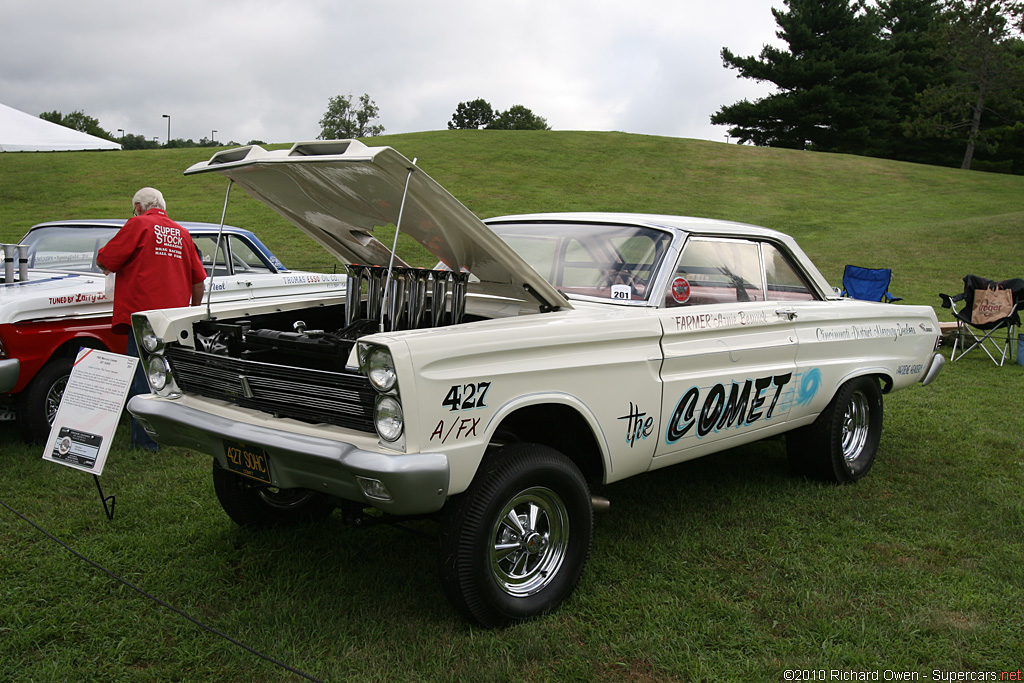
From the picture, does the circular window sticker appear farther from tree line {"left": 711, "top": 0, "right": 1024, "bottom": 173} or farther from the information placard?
tree line {"left": 711, "top": 0, "right": 1024, "bottom": 173}

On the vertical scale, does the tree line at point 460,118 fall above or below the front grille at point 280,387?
above

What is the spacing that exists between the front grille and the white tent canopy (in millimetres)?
22658

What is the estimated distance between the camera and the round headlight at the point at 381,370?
2650mm

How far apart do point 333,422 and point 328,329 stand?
54.6 inches

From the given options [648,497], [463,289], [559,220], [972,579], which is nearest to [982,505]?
[972,579]

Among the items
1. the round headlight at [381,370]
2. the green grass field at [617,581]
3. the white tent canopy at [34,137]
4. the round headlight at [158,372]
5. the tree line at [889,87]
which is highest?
the tree line at [889,87]

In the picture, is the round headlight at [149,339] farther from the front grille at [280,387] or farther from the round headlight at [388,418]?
the round headlight at [388,418]

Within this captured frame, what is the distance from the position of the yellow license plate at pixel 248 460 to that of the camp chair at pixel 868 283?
11.0 metres

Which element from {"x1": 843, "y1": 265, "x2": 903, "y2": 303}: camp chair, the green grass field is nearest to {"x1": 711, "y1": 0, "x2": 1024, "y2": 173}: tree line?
{"x1": 843, "y1": 265, "x2": 903, "y2": 303}: camp chair

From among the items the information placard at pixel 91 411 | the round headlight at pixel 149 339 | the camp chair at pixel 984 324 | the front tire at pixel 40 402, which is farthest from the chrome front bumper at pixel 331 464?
the camp chair at pixel 984 324

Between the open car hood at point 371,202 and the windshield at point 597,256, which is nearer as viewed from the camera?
the open car hood at point 371,202

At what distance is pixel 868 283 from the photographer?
1218 centimetres

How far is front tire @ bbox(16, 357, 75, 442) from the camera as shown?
518cm

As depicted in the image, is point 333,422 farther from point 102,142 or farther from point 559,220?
point 102,142
